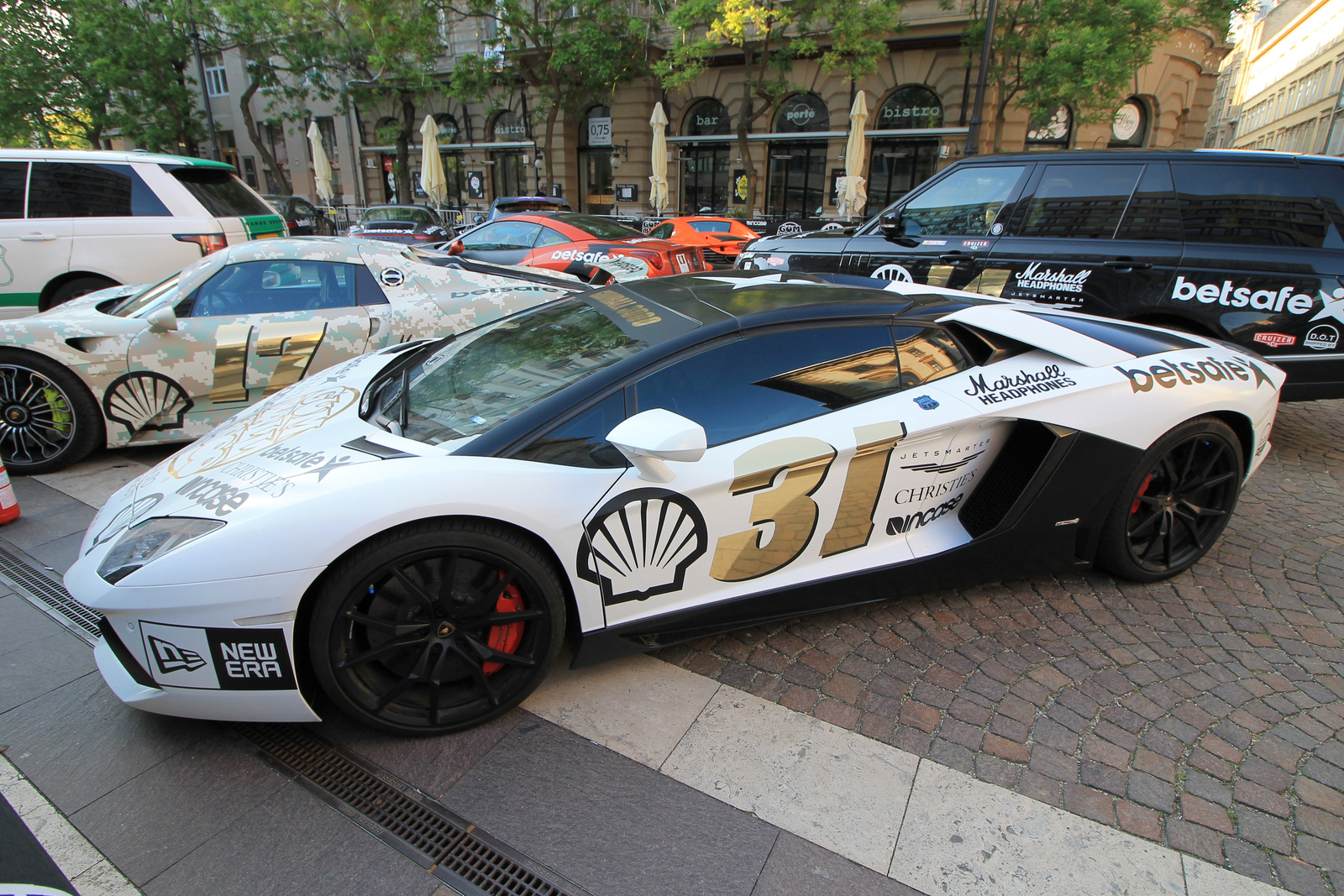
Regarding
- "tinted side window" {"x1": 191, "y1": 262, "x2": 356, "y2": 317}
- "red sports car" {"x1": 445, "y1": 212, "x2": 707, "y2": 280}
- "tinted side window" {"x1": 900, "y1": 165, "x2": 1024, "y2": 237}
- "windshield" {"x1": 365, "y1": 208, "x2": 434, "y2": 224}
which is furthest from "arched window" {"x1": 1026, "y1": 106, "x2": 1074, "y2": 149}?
"tinted side window" {"x1": 191, "y1": 262, "x2": 356, "y2": 317}

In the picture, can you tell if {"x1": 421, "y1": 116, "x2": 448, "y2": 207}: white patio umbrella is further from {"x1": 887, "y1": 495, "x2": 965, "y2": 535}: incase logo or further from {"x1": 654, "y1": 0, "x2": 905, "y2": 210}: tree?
{"x1": 887, "y1": 495, "x2": 965, "y2": 535}: incase logo

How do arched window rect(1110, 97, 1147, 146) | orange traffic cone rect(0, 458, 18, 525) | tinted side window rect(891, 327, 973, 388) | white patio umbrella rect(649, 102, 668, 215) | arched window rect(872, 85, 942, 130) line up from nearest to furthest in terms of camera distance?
tinted side window rect(891, 327, 973, 388) < orange traffic cone rect(0, 458, 18, 525) < white patio umbrella rect(649, 102, 668, 215) < arched window rect(872, 85, 942, 130) < arched window rect(1110, 97, 1147, 146)

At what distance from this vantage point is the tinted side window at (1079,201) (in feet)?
15.2

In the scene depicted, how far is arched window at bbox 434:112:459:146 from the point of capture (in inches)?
1044

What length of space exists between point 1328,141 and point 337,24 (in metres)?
50.9

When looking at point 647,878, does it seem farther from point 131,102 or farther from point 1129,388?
point 131,102

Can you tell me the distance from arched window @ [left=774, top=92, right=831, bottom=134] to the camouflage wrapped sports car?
18278 millimetres

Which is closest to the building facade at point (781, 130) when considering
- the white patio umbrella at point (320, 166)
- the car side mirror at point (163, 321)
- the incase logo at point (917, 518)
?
the white patio umbrella at point (320, 166)

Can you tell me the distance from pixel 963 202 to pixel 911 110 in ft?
53.3

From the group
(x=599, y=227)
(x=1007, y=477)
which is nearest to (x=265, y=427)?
(x=1007, y=477)

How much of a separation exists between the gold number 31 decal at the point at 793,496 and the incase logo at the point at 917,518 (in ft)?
0.47

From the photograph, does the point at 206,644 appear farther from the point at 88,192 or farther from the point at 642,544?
the point at 88,192

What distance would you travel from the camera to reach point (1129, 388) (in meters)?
2.81

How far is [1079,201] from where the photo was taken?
4.77 metres
